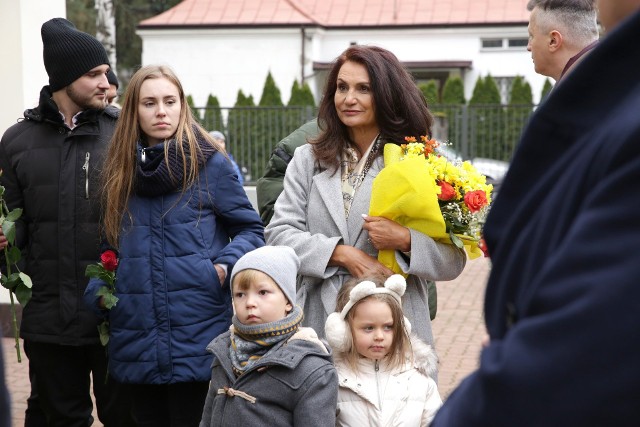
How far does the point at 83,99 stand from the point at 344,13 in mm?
34970

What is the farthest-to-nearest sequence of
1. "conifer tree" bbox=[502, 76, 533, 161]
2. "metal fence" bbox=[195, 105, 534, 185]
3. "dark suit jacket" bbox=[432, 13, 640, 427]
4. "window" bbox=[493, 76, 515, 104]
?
"window" bbox=[493, 76, 515, 104] < "conifer tree" bbox=[502, 76, 533, 161] < "metal fence" bbox=[195, 105, 534, 185] < "dark suit jacket" bbox=[432, 13, 640, 427]

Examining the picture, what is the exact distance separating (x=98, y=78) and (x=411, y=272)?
1.95 metres

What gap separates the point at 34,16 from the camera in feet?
26.9

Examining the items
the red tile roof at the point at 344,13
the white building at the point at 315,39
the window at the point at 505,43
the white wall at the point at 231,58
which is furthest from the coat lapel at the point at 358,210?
the window at the point at 505,43

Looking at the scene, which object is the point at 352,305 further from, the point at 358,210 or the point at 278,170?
the point at 278,170

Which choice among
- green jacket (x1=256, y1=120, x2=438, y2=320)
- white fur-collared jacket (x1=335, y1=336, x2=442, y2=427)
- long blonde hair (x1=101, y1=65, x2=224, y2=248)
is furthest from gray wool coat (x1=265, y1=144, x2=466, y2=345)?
green jacket (x1=256, y1=120, x2=438, y2=320)

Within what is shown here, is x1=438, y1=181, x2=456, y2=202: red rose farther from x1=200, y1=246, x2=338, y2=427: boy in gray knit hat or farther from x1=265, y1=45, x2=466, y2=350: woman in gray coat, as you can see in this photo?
x1=200, y1=246, x2=338, y2=427: boy in gray knit hat

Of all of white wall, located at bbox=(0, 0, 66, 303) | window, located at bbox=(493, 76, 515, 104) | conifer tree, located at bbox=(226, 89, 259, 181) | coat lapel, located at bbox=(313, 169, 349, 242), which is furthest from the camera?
window, located at bbox=(493, 76, 515, 104)

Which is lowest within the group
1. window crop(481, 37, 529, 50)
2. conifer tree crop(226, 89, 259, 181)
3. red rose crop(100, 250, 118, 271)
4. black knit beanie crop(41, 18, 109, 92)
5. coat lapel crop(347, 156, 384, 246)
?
conifer tree crop(226, 89, 259, 181)

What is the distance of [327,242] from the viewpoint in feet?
13.2

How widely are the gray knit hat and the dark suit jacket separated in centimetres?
246

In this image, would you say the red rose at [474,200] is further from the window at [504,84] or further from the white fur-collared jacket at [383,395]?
the window at [504,84]

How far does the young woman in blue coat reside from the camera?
4.30 meters

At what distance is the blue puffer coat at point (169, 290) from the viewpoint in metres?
4.29
